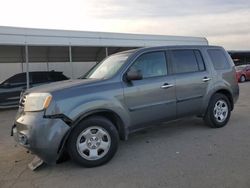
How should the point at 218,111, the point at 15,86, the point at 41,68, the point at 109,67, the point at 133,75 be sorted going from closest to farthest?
the point at 133,75, the point at 109,67, the point at 218,111, the point at 15,86, the point at 41,68

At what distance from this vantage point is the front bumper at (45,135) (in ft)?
15.7

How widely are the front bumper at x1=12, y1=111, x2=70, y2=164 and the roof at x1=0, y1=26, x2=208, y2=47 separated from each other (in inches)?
363

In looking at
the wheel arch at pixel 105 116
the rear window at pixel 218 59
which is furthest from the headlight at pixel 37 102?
the rear window at pixel 218 59

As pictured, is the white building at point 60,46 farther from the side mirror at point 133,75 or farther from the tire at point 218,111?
the side mirror at point 133,75

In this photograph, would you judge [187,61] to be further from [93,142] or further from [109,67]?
→ [93,142]

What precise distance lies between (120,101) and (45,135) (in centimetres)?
138

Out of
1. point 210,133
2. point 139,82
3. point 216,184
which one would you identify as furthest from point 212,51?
point 216,184

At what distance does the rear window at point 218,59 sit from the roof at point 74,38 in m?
8.73

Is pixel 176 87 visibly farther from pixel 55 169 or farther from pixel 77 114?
pixel 55 169

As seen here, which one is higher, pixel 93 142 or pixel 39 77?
pixel 39 77

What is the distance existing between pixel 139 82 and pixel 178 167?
5.55 feet

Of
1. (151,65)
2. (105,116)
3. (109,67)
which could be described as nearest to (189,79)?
(151,65)

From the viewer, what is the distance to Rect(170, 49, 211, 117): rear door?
646 cm

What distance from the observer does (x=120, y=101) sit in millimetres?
5531
